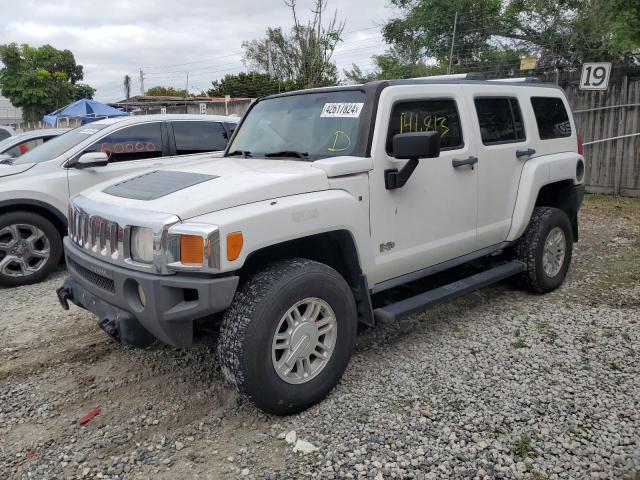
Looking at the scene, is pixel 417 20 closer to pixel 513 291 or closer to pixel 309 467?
pixel 513 291

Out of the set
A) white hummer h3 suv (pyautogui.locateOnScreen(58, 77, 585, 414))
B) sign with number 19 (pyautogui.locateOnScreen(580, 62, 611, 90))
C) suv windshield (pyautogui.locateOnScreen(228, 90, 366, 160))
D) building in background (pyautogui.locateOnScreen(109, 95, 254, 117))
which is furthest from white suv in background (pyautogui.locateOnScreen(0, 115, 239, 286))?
sign with number 19 (pyautogui.locateOnScreen(580, 62, 611, 90))

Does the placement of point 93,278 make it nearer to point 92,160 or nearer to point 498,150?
point 92,160

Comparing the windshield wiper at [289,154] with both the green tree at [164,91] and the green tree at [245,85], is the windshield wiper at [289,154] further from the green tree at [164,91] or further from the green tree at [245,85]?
the green tree at [164,91]

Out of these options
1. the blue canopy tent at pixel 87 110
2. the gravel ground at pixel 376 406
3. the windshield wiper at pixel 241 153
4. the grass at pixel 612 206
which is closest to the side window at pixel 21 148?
the gravel ground at pixel 376 406

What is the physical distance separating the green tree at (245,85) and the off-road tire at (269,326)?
21.6 metres

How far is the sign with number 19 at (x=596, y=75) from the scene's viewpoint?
888 centimetres

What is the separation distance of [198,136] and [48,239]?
226cm

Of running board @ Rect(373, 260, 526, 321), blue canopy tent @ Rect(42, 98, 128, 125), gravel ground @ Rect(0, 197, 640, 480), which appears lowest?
gravel ground @ Rect(0, 197, 640, 480)

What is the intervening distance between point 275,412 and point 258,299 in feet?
2.28

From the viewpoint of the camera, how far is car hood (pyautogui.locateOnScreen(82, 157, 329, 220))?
2.91 m

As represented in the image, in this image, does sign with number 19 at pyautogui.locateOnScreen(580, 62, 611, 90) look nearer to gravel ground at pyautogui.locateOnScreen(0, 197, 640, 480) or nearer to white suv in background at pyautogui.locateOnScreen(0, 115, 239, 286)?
gravel ground at pyautogui.locateOnScreen(0, 197, 640, 480)

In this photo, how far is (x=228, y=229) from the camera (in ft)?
9.02

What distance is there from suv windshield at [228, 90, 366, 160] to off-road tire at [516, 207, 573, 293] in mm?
2255

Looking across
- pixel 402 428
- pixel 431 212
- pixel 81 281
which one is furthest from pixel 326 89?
pixel 402 428
